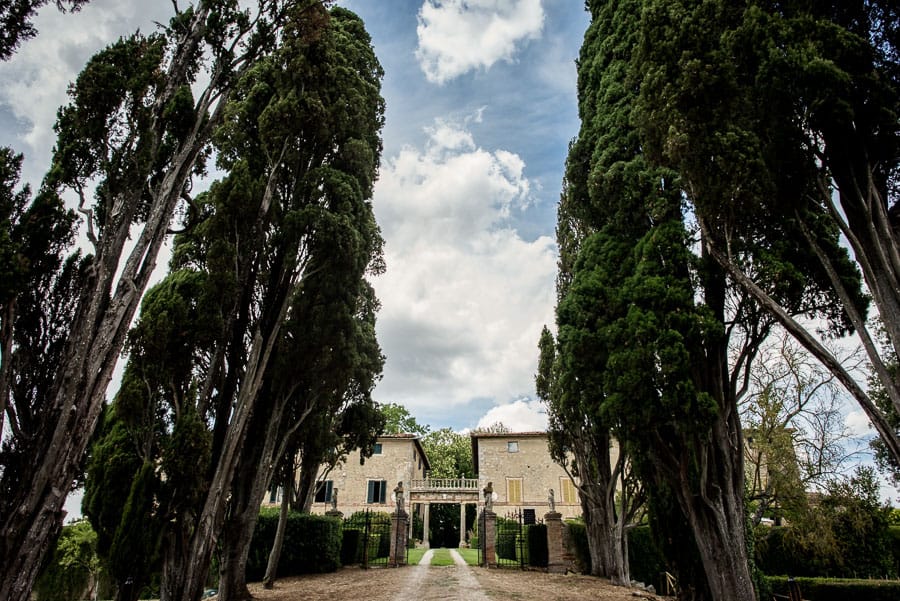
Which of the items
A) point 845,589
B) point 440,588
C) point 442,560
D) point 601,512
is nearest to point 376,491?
point 442,560

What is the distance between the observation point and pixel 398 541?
58.1 feet

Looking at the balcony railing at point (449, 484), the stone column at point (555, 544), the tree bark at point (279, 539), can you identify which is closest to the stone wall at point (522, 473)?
the balcony railing at point (449, 484)

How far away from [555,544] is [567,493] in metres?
12.8

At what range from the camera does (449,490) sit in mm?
26766

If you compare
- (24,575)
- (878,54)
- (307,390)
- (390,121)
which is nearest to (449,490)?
(307,390)

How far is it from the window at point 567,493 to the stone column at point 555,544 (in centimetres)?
1249

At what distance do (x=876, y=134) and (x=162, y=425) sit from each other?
10.4 meters

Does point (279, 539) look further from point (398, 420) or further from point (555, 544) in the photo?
point (398, 420)

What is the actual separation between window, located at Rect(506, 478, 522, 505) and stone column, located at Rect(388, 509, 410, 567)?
12162 millimetres

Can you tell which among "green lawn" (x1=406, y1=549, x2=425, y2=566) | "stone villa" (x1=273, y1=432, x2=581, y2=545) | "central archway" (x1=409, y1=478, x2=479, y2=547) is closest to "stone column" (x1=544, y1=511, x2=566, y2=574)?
"green lawn" (x1=406, y1=549, x2=425, y2=566)

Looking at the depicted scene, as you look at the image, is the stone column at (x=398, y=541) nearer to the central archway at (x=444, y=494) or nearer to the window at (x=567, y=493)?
the central archway at (x=444, y=494)

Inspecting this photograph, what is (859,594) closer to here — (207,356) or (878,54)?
(878,54)

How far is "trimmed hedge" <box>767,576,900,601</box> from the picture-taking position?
1080 centimetres

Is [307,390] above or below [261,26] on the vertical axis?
below
